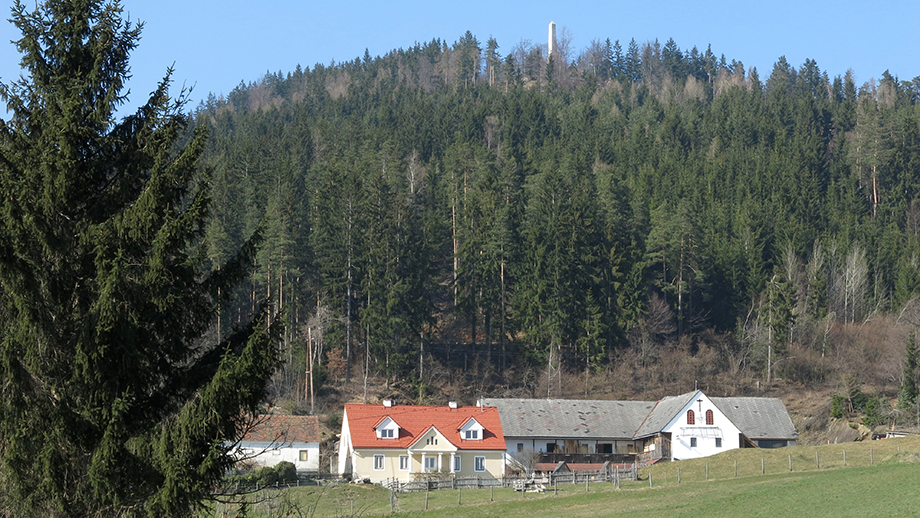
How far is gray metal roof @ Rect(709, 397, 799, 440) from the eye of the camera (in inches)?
2429

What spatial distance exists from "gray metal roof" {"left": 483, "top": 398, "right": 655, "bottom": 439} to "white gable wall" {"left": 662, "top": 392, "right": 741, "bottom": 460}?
12.6ft

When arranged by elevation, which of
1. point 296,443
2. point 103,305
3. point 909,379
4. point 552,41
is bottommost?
point 296,443

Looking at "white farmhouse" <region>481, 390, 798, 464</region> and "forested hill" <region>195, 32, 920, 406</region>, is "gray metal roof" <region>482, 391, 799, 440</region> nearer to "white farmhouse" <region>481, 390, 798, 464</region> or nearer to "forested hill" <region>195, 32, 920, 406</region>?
"white farmhouse" <region>481, 390, 798, 464</region>

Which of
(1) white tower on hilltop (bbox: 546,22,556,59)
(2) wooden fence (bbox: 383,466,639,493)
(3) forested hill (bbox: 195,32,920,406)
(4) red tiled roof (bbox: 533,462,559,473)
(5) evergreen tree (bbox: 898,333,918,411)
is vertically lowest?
(4) red tiled roof (bbox: 533,462,559,473)

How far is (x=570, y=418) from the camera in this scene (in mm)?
63188

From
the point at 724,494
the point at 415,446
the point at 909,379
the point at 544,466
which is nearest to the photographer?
the point at 724,494

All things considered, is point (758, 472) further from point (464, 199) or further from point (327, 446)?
point (464, 199)

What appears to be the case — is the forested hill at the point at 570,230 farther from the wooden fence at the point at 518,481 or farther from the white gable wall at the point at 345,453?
the wooden fence at the point at 518,481

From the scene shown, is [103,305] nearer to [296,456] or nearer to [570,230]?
[296,456]

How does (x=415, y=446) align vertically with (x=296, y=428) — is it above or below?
below

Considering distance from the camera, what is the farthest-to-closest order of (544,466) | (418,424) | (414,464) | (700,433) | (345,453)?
1. (700,433)
2. (345,453)
3. (418,424)
4. (544,466)
5. (414,464)

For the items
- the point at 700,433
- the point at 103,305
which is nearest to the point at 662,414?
the point at 700,433

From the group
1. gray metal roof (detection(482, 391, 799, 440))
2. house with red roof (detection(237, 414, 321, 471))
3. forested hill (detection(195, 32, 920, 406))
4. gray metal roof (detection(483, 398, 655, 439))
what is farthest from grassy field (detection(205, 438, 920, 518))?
forested hill (detection(195, 32, 920, 406))

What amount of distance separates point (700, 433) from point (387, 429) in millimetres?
20010
